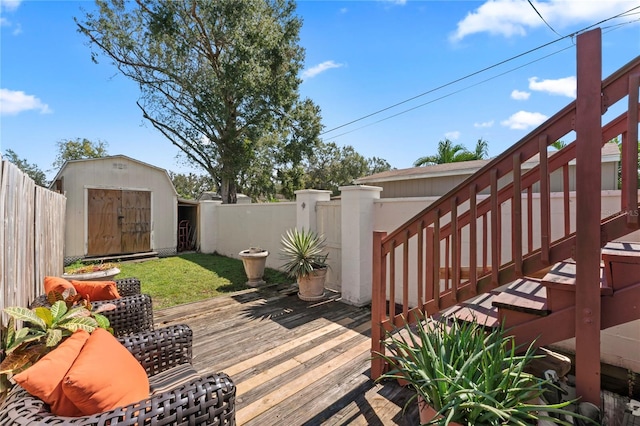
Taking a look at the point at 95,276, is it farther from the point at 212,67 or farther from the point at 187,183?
the point at 187,183

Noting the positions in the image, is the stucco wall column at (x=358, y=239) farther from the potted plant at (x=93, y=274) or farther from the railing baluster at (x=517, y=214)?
the potted plant at (x=93, y=274)

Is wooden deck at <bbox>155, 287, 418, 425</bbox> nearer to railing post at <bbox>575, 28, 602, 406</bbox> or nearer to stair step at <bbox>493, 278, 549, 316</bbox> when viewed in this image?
stair step at <bbox>493, 278, 549, 316</bbox>

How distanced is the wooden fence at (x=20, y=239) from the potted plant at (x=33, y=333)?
160 millimetres

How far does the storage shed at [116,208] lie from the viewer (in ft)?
25.6

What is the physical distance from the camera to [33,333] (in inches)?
68.1

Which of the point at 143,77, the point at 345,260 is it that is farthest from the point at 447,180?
the point at 143,77

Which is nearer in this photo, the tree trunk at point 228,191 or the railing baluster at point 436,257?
the railing baluster at point 436,257

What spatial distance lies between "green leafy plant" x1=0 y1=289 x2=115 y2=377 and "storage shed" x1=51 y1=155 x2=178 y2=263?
306 inches

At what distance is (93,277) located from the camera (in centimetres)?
405

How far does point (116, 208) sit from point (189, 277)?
4221 millimetres

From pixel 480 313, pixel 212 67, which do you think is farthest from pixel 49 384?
pixel 212 67

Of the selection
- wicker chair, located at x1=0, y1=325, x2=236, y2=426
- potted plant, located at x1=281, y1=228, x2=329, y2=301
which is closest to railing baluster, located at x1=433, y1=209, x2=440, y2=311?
wicker chair, located at x1=0, y1=325, x2=236, y2=426

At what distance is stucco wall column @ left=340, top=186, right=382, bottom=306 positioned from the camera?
4324 millimetres

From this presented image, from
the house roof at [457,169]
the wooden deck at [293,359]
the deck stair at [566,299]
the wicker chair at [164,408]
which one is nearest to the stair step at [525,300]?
the deck stair at [566,299]
